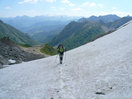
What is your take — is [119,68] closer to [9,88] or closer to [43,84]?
[43,84]

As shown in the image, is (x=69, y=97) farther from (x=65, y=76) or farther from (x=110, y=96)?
(x=65, y=76)

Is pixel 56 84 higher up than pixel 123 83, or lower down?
lower down

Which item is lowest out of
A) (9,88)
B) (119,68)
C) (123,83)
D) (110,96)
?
(9,88)

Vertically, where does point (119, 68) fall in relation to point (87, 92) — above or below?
above

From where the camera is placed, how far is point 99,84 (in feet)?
37.7

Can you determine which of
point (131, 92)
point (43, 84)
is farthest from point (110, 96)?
point (43, 84)

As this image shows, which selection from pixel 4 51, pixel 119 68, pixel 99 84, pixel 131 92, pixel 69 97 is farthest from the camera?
pixel 4 51

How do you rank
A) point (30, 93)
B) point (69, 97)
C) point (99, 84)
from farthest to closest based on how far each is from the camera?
point (30, 93) < point (99, 84) < point (69, 97)

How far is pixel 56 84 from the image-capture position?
43.5ft

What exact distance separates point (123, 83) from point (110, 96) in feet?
6.57

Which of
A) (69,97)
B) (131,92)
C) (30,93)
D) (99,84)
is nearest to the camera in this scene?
(131,92)

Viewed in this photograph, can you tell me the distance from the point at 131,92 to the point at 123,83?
1.48 m

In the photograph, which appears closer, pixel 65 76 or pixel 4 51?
pixel 65 76

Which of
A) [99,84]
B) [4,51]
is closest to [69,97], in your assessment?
[99,84]
